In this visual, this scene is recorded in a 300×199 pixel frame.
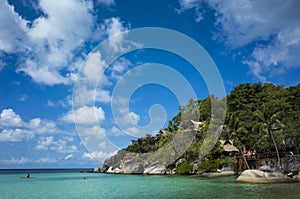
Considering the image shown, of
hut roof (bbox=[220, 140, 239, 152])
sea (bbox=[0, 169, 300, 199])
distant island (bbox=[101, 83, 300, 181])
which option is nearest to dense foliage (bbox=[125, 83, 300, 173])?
distant island (bbox=[101, 83, 300, 181])

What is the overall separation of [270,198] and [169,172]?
26.4 m

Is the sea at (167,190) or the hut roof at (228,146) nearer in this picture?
the sea at (167,190)

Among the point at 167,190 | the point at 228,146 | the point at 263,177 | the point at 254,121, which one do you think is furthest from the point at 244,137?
the point at 167,190

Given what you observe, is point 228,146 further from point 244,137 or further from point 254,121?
point 244,137

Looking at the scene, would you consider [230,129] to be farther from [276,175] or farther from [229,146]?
[276,175]

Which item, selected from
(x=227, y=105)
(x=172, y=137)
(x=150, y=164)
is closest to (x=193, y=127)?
(x=172, y=137)

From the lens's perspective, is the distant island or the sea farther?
the distant island

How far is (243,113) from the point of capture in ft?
115

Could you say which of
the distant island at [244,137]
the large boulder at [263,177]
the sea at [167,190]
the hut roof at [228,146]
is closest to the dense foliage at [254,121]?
the distant island at [244,137]

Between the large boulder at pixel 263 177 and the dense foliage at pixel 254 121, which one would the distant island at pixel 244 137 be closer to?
the dense foliage at pixel 254 121

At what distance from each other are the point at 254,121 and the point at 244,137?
4.92m

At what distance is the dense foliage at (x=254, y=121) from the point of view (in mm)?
26516

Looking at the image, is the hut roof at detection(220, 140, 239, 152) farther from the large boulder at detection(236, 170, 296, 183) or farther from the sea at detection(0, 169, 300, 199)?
the large boulder at detection(236, 170, 296, 183)

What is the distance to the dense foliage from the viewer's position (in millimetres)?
26516
